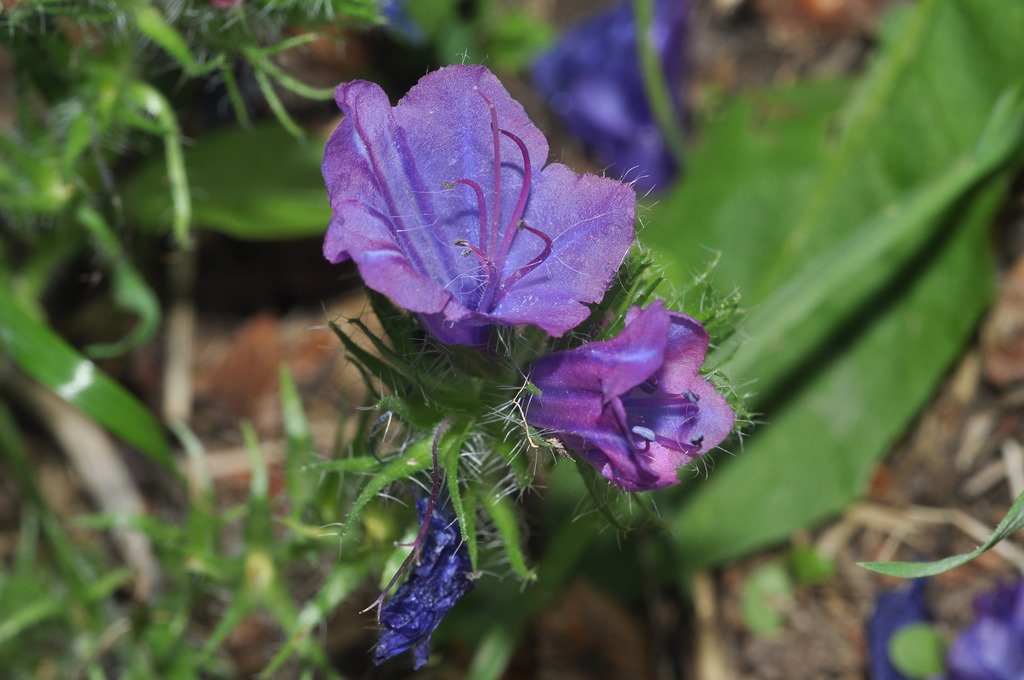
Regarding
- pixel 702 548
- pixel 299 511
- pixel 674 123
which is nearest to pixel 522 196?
pixel 299 511

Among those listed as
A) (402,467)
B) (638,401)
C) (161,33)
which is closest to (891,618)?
(638,401)

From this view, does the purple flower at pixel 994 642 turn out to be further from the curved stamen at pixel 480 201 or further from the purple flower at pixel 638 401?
the curved stamen at pixel 480 201

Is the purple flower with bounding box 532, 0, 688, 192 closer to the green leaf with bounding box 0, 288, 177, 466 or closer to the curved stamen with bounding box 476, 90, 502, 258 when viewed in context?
the green leaf with bounding box 0, 288, 177, 466

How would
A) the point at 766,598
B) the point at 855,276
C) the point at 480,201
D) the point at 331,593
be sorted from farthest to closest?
the point at 766,598
the point at 855,276
the point at 331,593
the point at 480,201

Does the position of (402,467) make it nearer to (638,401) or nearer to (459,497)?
(459,497)

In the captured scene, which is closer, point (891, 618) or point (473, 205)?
point (473, 205)

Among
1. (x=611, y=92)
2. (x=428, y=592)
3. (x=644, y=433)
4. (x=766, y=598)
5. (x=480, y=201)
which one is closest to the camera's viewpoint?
(x=644, y=433)

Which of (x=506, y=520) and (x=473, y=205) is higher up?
(x=473, y=205)

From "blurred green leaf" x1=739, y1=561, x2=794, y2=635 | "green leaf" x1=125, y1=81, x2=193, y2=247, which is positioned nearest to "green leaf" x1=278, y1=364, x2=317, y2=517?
"green leaf" x1=125, y1=81, x2=193, y2=247
